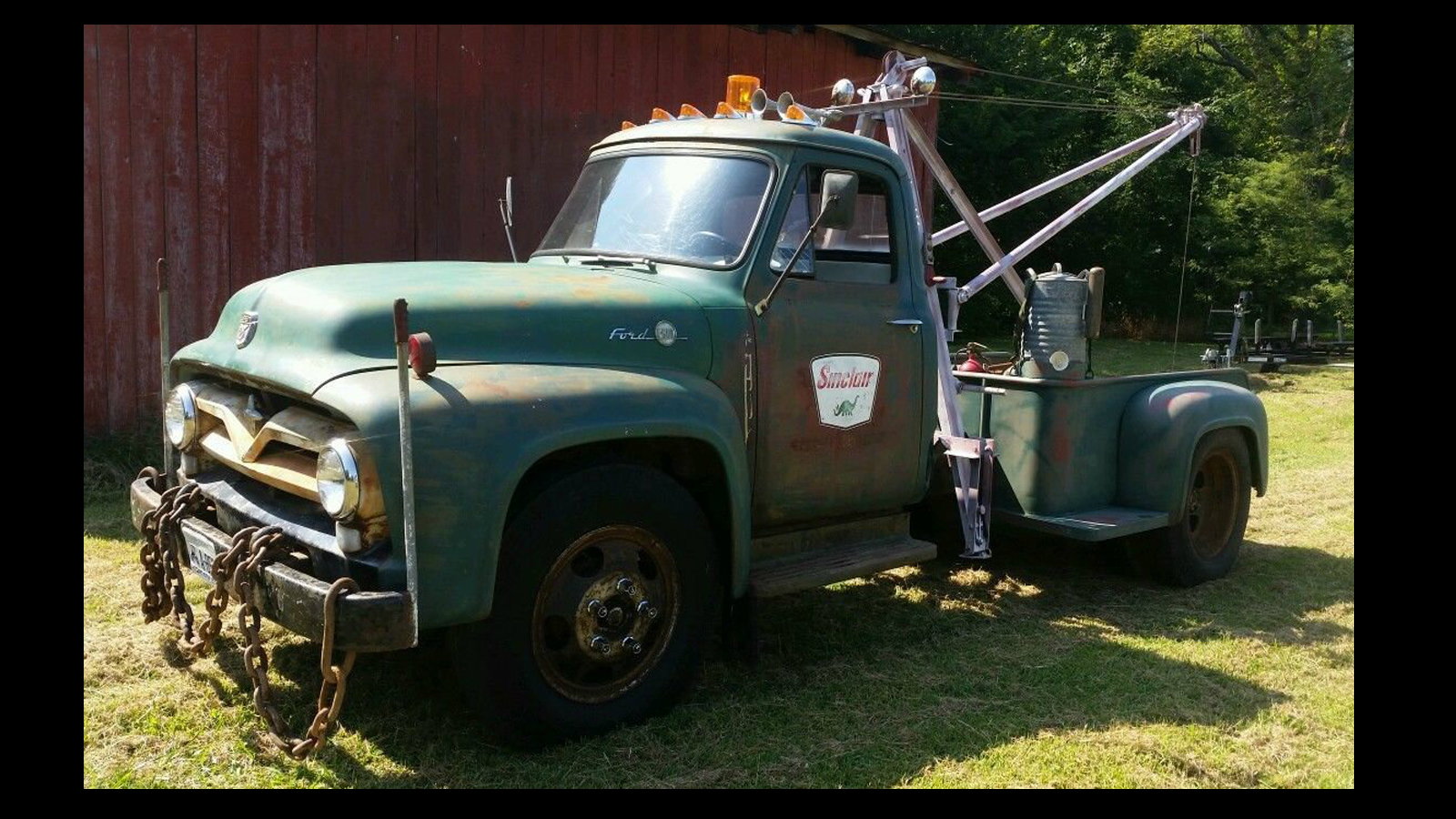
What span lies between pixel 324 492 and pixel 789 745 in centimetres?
175

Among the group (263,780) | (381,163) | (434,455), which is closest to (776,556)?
(434,455)

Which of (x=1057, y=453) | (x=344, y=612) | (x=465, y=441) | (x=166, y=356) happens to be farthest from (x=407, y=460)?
(x=1057, y=453)

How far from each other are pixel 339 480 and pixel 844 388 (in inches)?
84.3

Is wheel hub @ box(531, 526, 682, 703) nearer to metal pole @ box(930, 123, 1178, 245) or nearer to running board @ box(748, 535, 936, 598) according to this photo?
running board @ box(748, 535, 936, 598)

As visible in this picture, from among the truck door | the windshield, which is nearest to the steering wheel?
the windshield

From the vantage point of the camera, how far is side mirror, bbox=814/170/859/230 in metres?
4.35

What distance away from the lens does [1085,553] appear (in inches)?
263

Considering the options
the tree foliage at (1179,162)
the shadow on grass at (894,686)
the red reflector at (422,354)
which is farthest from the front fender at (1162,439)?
the tree foliage at (1179,162)

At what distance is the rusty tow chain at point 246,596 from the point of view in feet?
10.9

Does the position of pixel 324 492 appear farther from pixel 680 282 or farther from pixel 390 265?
pixel 680 282

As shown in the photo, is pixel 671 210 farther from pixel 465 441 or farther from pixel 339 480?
pixel 339 480

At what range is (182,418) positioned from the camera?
4262 millimetres

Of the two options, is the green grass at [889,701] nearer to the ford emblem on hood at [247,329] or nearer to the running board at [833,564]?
the running board at [833,564]

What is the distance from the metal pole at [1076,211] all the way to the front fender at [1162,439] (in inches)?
42.5
